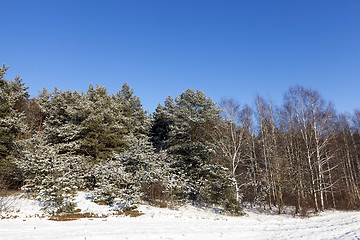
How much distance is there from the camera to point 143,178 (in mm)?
18094

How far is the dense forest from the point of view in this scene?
1656 cm

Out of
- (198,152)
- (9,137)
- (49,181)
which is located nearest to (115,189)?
(49,181)

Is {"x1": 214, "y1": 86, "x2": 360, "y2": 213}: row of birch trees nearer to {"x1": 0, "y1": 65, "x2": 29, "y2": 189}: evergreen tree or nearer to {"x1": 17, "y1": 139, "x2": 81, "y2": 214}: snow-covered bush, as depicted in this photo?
{"x1": 17, "y1": 139, "x2": 81, "y2": 214}: snow-covered bush

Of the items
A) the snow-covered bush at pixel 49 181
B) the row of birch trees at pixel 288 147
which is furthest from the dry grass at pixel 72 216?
the row of birch trees at pixel 288 147

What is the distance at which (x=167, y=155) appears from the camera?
22.4 m

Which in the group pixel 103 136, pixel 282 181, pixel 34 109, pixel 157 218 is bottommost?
pixel 157 218

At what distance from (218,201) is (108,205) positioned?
29.0ft

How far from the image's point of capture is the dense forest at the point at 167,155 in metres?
16.6

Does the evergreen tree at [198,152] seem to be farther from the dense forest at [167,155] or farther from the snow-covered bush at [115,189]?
the snow-covered bush at [115,189]

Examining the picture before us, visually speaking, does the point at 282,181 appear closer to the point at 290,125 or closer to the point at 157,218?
the point at 290,125

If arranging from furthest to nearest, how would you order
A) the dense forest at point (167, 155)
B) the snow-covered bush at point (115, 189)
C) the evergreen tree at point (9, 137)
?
the evergreen tree at point (9, 137) < the dense forest at point (167, 155) < the snow-covered bush at point (115, 189)

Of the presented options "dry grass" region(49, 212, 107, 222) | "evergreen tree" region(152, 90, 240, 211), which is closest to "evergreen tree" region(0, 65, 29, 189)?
"dry grass" region(49, 212, 107, 222)

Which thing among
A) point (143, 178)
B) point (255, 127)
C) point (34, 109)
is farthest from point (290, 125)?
point (34, 109)

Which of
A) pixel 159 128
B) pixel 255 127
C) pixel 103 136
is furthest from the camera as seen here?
pixel 159 128
